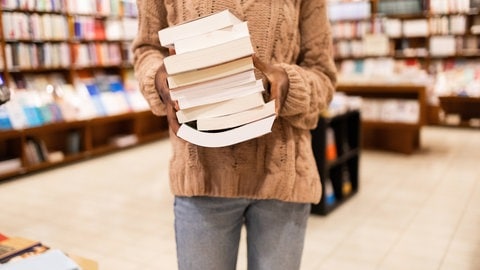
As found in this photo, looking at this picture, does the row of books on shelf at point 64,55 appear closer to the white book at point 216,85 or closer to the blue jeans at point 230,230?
the blue jeans at point 230,230

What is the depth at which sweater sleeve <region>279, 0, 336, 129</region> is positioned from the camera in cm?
100

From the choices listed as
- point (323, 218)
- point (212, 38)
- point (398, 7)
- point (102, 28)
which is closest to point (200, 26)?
point (212, 38)

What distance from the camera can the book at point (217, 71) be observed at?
83 cm

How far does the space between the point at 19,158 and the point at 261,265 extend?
4.36 meters

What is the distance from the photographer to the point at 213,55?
811mm

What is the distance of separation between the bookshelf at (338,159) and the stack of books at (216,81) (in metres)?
2.56

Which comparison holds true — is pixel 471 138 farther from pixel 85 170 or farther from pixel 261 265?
pixel 261 265

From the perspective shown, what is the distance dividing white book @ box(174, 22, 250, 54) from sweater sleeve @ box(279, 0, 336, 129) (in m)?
0.21

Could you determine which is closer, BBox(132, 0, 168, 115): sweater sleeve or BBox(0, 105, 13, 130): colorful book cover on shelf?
BBox(132, 0, 168, 115): sweater sleeve

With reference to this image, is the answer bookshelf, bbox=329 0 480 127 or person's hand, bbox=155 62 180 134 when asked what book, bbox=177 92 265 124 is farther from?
bookshelf, bbox=329 0 480 127

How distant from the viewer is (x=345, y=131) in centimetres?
396

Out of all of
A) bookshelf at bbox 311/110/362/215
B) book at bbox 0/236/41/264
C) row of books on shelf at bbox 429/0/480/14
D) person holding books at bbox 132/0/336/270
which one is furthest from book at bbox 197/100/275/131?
row of books on shelf at bbox 429/0/480/14

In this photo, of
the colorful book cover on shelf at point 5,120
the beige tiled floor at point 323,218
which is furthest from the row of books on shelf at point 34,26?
the beige tiled floor at point 323,218

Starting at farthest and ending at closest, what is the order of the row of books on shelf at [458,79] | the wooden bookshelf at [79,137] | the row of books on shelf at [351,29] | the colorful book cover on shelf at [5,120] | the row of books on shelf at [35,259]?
the row of books on shelf at [351,29]
the row of books on shelf at [458,79]
the wooden bookshelf at [79,137]
the colorful book cover on shelf at [5,120]
the row of books on shelf at [35,259]
